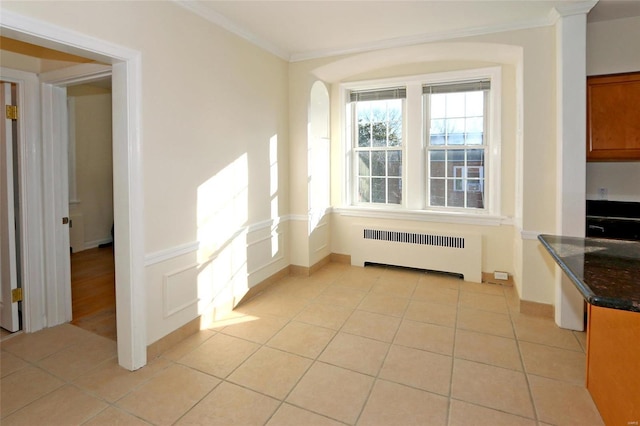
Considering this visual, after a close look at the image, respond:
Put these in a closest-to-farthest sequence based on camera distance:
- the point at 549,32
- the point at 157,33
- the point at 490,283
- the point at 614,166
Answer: the point at 157,33
the point at 549,32
the point at 614,166
the point at 490,283

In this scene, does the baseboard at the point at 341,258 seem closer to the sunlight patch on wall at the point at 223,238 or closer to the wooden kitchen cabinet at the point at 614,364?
the sunlight patch on wall at the point at 223,238

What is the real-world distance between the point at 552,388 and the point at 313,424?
1544 millimetres

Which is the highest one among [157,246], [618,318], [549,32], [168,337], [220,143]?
[549,32]

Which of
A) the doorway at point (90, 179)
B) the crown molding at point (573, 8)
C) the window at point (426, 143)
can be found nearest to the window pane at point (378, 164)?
the window at point (426, 143)

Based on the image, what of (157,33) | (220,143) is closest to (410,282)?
(220,143)

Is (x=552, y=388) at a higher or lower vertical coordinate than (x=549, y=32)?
lower

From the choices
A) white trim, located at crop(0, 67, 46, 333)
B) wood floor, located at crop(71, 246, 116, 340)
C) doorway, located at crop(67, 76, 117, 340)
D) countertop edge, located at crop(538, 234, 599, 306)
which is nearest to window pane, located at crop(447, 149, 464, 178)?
countertop edge, located at crop(538, 234, 599, 306)

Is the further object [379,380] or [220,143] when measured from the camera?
[220,143]

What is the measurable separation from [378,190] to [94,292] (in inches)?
149

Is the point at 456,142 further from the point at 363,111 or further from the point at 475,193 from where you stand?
the point at 363,111

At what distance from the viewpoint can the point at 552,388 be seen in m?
2.18

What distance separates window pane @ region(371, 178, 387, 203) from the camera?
488 cm

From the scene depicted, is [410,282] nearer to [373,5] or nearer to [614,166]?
[614,166]

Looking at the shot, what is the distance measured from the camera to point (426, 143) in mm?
4527
